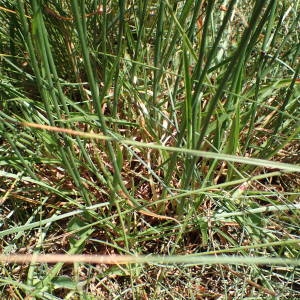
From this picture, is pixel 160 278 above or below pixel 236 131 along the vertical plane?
below

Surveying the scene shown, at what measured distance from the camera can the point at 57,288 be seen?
68 cm

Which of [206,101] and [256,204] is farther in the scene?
[206,101]

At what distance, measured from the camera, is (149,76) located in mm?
904

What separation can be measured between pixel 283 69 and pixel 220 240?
0.37 m

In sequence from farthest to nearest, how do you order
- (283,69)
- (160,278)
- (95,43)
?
(283,69)
(95,43)
(160,278)

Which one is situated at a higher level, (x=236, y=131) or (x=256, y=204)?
(x=236, y=131)

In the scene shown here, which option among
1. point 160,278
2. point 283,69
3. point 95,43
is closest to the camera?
point 160,278

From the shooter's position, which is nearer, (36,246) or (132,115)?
(36,246)

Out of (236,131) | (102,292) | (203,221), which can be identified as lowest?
(102,292)

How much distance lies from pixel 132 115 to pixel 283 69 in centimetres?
32

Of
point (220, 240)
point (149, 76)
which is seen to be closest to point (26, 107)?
point (149, 76)

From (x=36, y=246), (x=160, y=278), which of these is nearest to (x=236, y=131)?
(x=160, y=278)

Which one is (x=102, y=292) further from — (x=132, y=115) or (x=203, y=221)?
(x=132, y=115)

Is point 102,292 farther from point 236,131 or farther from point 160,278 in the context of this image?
point 236,131
